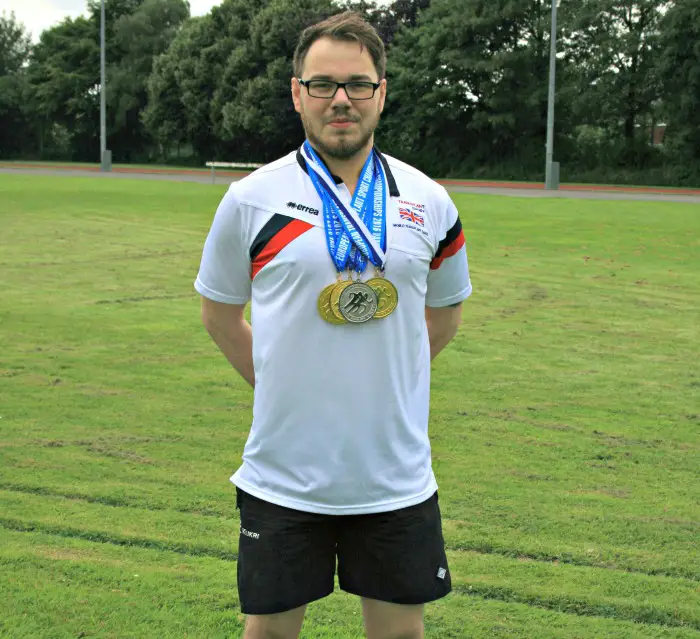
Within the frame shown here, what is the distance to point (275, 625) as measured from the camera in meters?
2.99

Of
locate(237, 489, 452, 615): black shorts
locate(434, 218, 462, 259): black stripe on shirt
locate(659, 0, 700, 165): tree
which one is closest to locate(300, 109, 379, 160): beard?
locate(434, 218, 462, 259): black stripe on shirt

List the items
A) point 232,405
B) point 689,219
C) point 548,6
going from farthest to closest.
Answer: point 548,6 < point 689,219 < point 232,405

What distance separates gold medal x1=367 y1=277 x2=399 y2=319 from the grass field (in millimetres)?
1760

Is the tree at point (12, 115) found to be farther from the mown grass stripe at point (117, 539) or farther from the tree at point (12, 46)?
the mown grass stripe at point (117, 539)

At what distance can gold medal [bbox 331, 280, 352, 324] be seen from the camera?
281 centimetres

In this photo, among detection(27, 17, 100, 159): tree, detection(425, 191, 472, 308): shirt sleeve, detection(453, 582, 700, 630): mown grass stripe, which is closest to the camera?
detection(425, 191, 472, 308): shirt sleeve

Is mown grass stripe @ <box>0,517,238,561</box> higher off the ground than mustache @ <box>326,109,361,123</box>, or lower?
lower

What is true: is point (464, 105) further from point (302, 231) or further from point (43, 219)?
point (302, 231)

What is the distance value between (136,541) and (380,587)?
226 cm

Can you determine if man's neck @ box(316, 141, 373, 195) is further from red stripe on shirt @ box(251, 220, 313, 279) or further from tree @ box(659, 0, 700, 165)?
tree @ box(659, 0, 700, 165)

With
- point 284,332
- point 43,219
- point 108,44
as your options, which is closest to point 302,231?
point 284,332

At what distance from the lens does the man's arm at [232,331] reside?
10.7 feet

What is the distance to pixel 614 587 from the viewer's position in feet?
14.8

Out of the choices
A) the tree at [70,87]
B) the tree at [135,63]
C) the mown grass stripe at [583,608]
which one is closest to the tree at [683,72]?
the tree at [135,63]
